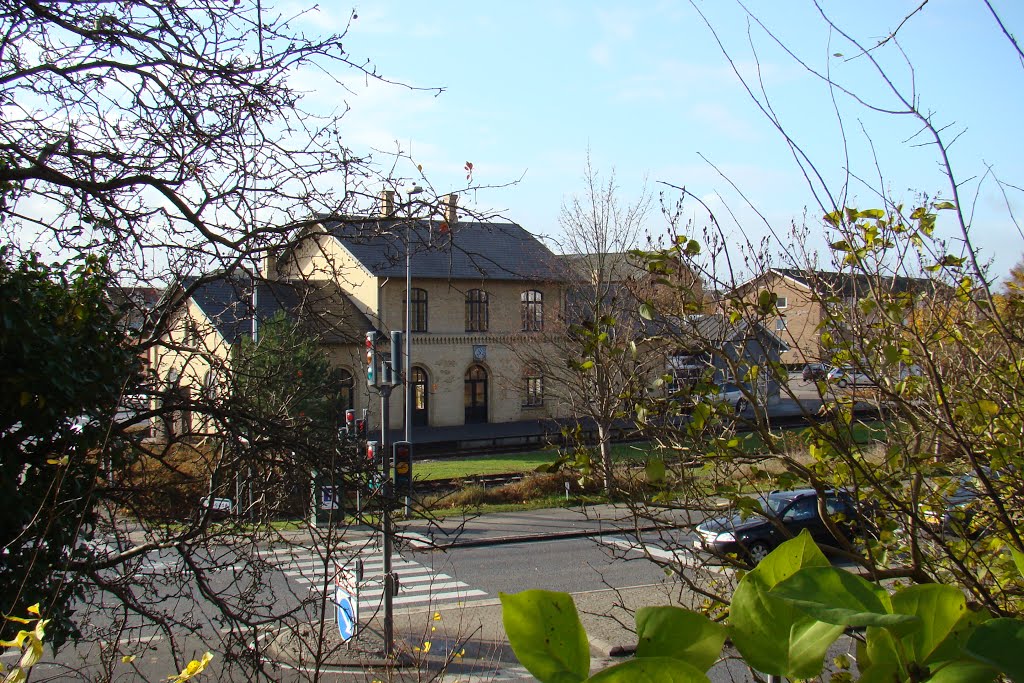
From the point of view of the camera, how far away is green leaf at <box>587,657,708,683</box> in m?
0.70

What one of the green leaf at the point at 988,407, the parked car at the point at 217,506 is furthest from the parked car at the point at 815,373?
the parked car at the point at 217,506

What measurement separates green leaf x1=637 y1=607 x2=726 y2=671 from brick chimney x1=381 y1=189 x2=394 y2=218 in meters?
4.36

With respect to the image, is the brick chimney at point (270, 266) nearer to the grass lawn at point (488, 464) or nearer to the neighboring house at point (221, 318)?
the neighboring house at point (221, 318)

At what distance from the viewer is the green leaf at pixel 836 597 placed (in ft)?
2.37

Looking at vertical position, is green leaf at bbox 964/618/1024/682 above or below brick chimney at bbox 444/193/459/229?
below

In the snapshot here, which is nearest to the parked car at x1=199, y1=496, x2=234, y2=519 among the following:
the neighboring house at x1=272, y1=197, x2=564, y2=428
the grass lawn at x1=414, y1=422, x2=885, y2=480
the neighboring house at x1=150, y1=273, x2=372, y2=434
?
the neighboring house at x1=150, y1=273, x2=372, y2=434

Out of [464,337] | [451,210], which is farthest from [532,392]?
[451,210]

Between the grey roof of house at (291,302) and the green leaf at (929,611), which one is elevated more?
the grey roof of house at (291,302)

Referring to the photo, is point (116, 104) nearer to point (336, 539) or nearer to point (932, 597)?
point (336, 539)

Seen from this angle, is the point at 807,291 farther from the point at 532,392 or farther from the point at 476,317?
the point at 476,317

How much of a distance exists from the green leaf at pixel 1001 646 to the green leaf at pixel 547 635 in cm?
33

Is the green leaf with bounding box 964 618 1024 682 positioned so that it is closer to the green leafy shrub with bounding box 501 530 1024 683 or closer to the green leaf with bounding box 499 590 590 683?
the green leafy shrub with bounding box 501 530 1024 683

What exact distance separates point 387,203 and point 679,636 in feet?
14.8

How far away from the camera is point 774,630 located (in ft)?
2.60
